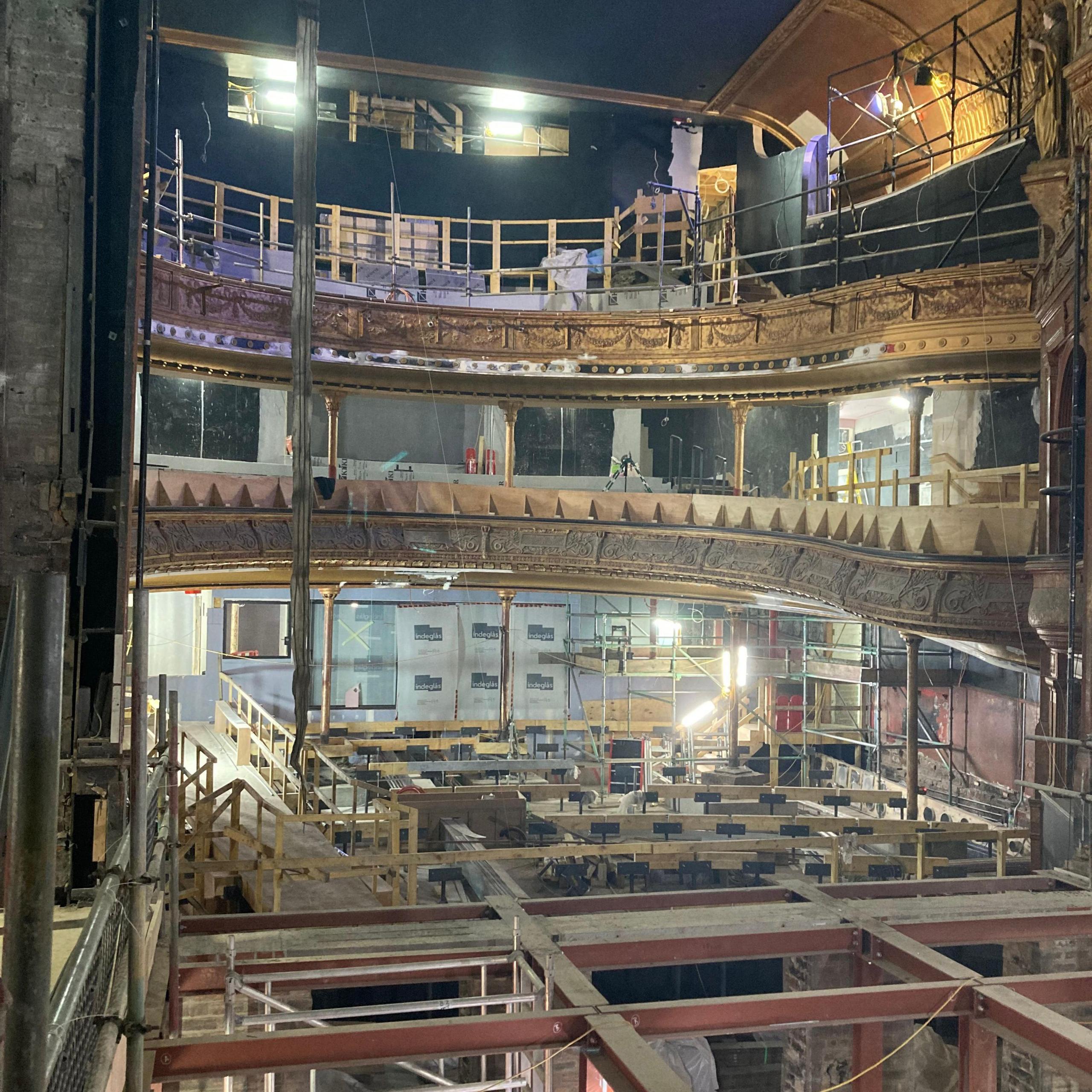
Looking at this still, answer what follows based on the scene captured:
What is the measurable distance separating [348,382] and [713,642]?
1151 cm

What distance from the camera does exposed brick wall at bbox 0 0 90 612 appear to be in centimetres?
677

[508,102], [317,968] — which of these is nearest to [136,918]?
[317,968]

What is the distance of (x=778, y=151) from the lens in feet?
94.0

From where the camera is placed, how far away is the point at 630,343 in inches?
872

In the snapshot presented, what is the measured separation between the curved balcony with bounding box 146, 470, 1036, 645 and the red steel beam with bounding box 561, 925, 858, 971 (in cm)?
723

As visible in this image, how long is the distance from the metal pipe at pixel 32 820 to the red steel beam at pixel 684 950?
607cm

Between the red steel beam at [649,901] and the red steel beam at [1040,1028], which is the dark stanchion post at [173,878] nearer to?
the red steel beam at [649,901]

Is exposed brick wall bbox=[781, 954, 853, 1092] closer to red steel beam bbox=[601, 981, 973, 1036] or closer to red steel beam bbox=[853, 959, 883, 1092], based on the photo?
red steel beam bbox=[853, 959, 883, 1092]

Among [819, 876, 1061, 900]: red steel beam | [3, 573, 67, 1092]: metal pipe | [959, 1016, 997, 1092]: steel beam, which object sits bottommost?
[959, 1016, 997, 1092]: steel beam

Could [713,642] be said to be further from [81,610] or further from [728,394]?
[81,610]

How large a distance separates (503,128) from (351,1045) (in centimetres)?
2941

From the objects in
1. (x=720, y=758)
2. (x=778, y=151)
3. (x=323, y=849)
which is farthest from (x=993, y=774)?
(x=778, y=151)

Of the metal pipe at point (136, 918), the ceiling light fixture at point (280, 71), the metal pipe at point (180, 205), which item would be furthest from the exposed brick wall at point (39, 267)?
the ceiling light fixture at point (280, 71)

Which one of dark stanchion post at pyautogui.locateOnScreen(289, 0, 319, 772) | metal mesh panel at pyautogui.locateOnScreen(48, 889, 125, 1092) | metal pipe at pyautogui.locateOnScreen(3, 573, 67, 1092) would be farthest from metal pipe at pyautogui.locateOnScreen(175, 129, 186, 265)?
metal pipe at pyautogui.locateOnScreen(3, 573, 67, 1092)
